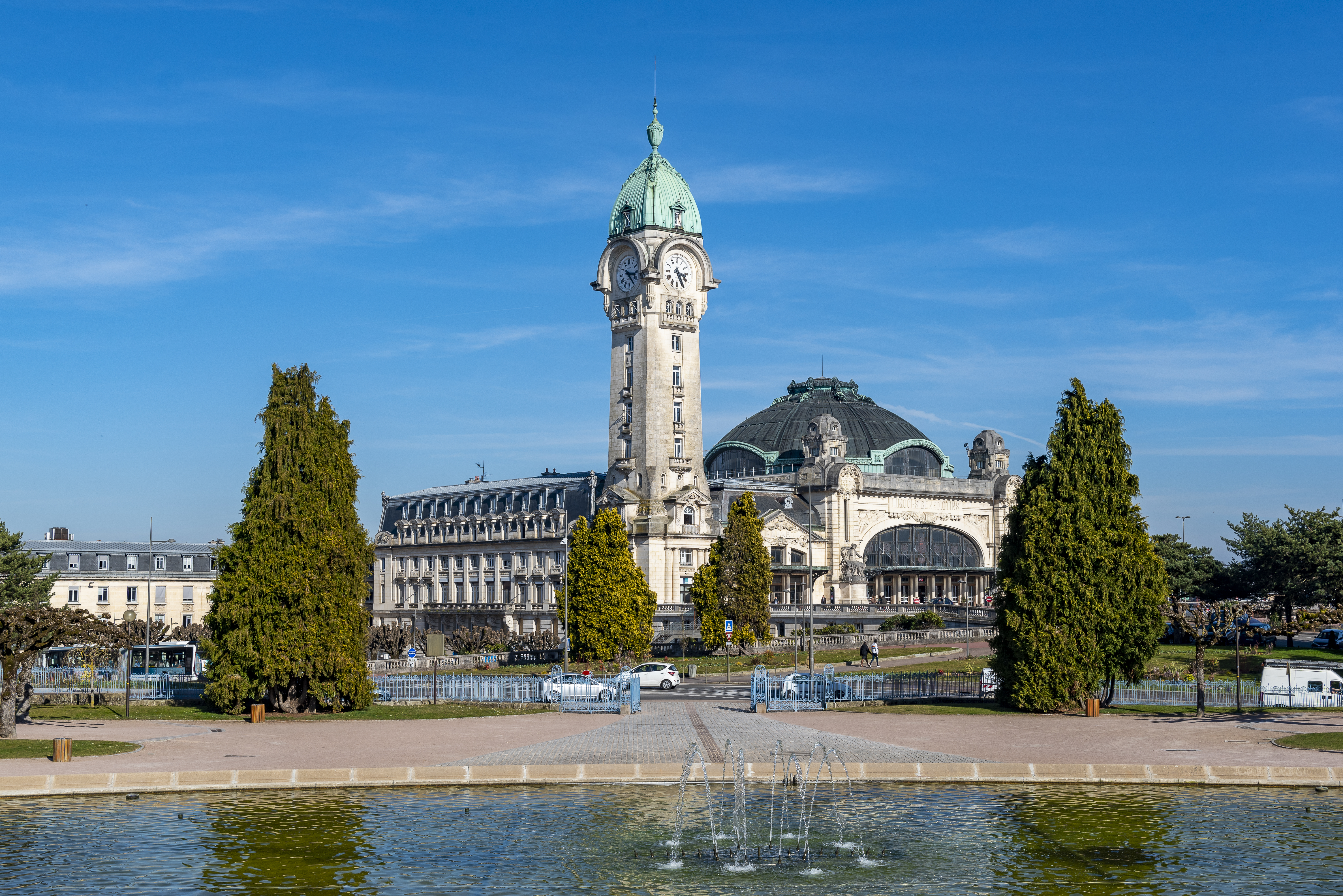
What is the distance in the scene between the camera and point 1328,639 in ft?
261

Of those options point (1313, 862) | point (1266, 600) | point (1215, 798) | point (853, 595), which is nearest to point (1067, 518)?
point (1215, 798)

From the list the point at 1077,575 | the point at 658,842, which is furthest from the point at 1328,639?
the point at 658,842

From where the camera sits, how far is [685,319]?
117 metres

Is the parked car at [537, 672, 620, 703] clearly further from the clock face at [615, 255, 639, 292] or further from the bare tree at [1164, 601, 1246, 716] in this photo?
the clock face at [615, 255, 639, 292]

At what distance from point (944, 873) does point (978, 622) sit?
288ft

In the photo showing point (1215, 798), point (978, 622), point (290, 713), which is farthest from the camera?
point (978, 622)

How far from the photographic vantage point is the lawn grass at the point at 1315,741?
37.1m

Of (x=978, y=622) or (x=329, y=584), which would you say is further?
(x=978, y=622)

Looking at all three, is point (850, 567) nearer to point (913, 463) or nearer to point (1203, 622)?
point (913, 463)

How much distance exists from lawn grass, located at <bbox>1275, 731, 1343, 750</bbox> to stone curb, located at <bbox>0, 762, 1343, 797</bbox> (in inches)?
227

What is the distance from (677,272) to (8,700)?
82.6 meters

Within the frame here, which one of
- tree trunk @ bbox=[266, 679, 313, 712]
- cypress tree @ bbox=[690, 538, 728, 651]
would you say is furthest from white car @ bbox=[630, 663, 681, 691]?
cypress tree @ bbox=[690, 538, 728, 651]

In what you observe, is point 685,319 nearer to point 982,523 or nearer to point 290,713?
point 982,523

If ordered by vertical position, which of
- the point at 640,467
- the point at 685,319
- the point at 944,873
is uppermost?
the point at 685,319
